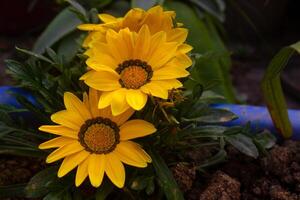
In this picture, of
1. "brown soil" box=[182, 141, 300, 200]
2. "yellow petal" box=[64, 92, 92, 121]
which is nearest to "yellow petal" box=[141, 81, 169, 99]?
"yellow petal" box=[64, 92, 92, 121]

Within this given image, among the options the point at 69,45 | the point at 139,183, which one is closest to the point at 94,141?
the point at 139,183

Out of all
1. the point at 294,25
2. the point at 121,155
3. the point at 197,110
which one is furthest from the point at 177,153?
the point at 294,25

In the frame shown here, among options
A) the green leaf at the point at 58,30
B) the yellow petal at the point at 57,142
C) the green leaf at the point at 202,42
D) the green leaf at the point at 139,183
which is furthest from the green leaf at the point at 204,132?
the green leaf at the point at 58,30

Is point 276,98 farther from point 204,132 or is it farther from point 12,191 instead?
point 12,191

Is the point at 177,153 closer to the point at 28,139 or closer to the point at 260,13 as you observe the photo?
the point at 28,139

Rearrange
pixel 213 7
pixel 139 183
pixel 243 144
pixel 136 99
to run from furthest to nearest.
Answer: pixel 213 7
pixel 243 144
pixel 139 183
pixel 136 99

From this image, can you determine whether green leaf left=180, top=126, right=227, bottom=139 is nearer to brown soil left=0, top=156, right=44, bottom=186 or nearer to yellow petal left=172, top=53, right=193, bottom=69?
yellow petal left=172, top=53, right=193, bottom=69
